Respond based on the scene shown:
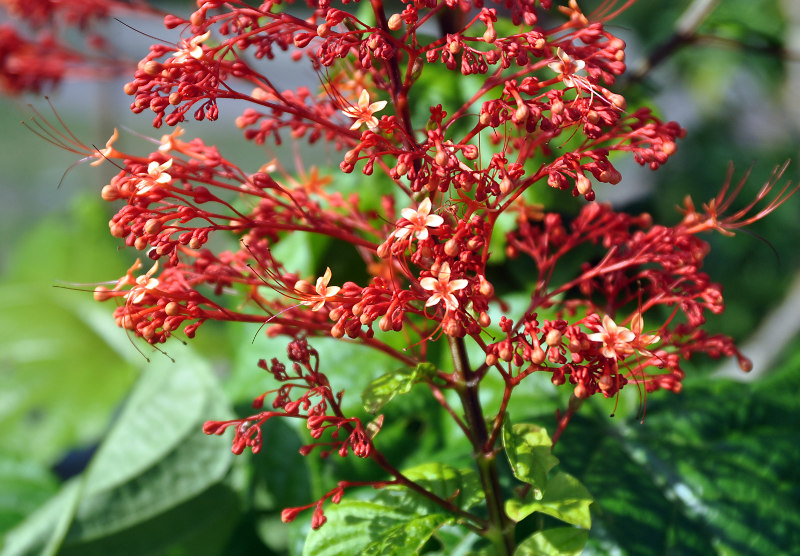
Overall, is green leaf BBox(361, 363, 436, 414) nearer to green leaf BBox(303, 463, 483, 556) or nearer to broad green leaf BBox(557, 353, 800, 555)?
green leaf BBox(303, 463, 483, 556)

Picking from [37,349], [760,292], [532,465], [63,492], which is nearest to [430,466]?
[532,465]

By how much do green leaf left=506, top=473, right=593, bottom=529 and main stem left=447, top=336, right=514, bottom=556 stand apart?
2 cm

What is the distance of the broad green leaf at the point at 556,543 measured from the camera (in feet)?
2.14

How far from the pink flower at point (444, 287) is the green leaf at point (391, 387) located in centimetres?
9

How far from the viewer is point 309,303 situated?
62cm

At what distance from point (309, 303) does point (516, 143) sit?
0.89 ft

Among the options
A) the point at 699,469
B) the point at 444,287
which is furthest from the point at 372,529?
the point at 699,469

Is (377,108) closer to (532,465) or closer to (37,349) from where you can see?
(532,465)

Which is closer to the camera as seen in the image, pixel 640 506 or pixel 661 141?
pixel 661 141

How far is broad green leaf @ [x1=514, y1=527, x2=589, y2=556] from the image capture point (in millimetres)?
653

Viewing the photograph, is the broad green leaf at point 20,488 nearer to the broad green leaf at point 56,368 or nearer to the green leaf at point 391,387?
the broad green leaf at point 56,368

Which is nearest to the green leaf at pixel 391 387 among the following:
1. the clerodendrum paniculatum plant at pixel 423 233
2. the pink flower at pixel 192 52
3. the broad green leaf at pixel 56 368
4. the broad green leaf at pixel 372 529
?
the clerodendrum paniculatum plant at pixel 423 233

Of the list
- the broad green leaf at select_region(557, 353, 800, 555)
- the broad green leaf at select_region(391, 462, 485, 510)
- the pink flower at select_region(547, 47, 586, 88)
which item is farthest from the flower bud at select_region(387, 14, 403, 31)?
the broad green leaf at select_region(557, 353, 800, 555)

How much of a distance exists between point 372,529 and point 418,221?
29 cm
